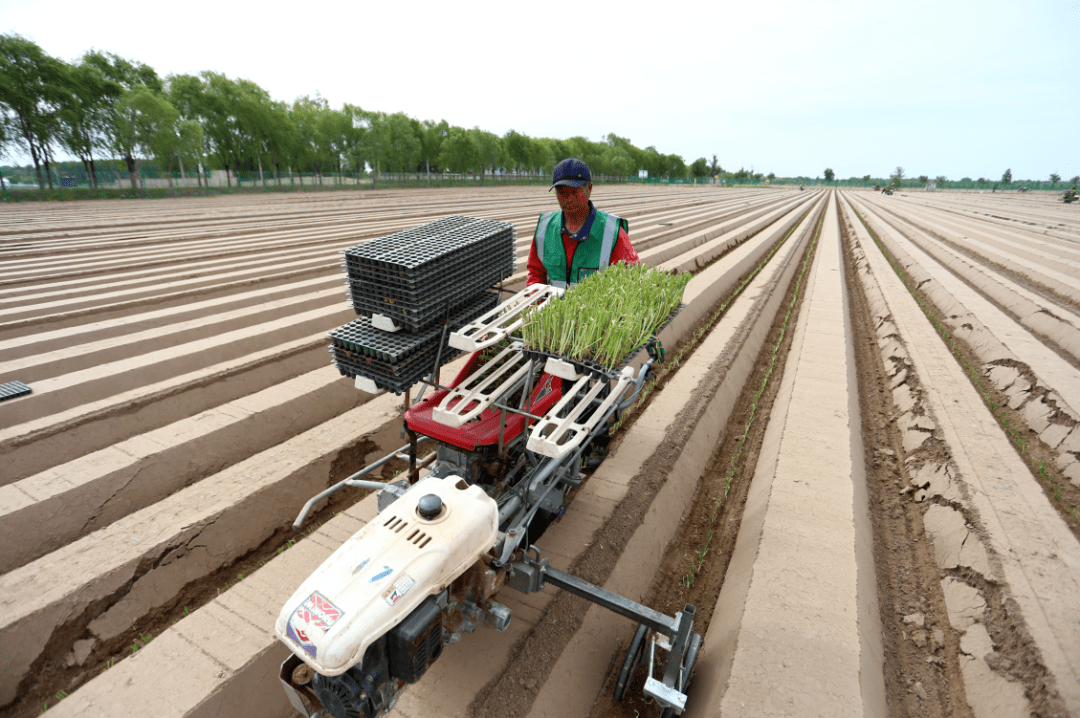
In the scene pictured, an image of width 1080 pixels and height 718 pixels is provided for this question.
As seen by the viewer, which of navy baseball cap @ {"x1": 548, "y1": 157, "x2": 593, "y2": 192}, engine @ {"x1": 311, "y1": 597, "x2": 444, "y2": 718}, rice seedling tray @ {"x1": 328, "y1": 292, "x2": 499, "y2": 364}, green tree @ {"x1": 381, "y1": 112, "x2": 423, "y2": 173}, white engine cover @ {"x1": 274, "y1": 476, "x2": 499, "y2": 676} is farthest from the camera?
green tree @ {"x1": 381, "y1": 112, "x2": 423, "y2": 173}

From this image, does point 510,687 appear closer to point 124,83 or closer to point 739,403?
point 739,403

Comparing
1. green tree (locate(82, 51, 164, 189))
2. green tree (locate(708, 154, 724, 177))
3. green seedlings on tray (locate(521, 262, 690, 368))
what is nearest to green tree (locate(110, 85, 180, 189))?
green tree (locate(82, 51, 164, 189))

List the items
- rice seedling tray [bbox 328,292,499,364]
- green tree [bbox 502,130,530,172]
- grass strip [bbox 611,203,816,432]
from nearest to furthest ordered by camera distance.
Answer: rice seedling tray [bbox 328,292,499,364], grass strip [bbox 611,203,816,432], green tree [bbox 502,130,530,172]

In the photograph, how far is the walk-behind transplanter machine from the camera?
4.98 feet

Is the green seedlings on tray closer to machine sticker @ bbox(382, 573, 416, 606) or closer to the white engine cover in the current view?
the white engine cover

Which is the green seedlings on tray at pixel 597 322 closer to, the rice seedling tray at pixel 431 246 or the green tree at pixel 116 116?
the rice seedling tray at pixel 431 246

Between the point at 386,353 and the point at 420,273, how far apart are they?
1.37ft

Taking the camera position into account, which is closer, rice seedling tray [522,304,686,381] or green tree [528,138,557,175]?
rice seedling tray [522,304,686,381]

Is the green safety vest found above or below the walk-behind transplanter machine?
above

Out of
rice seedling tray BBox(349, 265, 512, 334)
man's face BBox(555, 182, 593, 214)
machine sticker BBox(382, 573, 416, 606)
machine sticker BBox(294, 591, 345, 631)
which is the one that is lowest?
machine sticker BBox(294, 591, 345, 631)

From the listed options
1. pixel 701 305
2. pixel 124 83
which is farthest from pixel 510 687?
pixel 124 83

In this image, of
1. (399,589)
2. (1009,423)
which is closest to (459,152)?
(1009,423)

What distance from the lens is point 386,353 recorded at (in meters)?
2.28

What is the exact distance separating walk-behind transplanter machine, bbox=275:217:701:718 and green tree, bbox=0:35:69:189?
3945 centimetres
